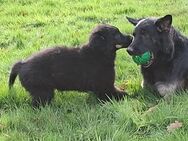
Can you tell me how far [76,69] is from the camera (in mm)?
6766

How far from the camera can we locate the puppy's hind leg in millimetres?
6441

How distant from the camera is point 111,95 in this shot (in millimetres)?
6754

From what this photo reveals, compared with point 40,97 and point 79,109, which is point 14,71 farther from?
point 79,109

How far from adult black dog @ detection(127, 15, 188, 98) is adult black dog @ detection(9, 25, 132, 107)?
17.4 inches

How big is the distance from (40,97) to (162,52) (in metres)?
1.70

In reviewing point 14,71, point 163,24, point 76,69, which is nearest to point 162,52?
point 163,24

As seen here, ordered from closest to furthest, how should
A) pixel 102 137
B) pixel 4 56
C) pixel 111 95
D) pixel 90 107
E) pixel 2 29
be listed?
pixel 102 137, pixel 90 107, pixel 111 95, pixel 4 56, pixel 2 29

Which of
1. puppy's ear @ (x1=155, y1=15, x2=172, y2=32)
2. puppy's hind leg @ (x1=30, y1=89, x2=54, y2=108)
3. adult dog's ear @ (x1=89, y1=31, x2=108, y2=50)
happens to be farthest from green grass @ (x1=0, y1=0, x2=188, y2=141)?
puppy's ear @ (x1=155, y1=15, x2=172, y2=32)

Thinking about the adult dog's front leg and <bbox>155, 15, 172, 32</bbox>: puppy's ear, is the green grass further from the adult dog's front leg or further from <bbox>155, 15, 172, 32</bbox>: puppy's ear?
<bbox>155, 15, 172, 32</bbox>: puppy's ear

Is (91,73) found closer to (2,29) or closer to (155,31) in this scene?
(155,31)

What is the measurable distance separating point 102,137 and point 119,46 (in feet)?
6.37

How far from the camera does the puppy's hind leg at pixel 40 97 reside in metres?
6.44

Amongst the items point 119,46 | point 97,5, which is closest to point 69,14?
point 97,5

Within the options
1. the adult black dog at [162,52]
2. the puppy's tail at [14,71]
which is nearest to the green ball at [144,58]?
the adult black dog at [162,52]
